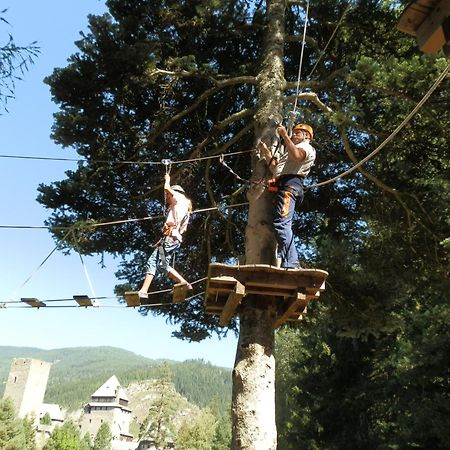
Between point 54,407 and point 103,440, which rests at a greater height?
point 54,407

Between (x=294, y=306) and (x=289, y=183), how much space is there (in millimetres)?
1442

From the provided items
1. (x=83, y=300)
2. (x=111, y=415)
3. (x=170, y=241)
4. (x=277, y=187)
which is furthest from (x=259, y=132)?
(x=111, y=415)

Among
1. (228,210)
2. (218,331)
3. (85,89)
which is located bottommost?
(218,331)

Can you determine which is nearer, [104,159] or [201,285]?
[104,159]

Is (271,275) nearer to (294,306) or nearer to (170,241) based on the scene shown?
(294,306)

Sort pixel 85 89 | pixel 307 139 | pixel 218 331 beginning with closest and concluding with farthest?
pixel 307 139
pixel 85 89
pixel 218 331

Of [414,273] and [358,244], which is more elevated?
[358,244]

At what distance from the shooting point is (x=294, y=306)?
18.0 ft

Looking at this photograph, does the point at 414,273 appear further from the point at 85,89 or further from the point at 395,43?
the point at 85,89

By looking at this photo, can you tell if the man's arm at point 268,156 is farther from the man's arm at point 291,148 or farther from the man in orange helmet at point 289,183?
the man's arm at point 291,148

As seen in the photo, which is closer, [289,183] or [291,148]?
[291,148]

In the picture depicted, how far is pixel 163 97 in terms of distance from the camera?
781 cm

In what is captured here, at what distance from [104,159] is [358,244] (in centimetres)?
477

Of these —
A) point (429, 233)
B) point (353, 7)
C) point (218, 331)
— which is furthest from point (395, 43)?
point (218, 331)
